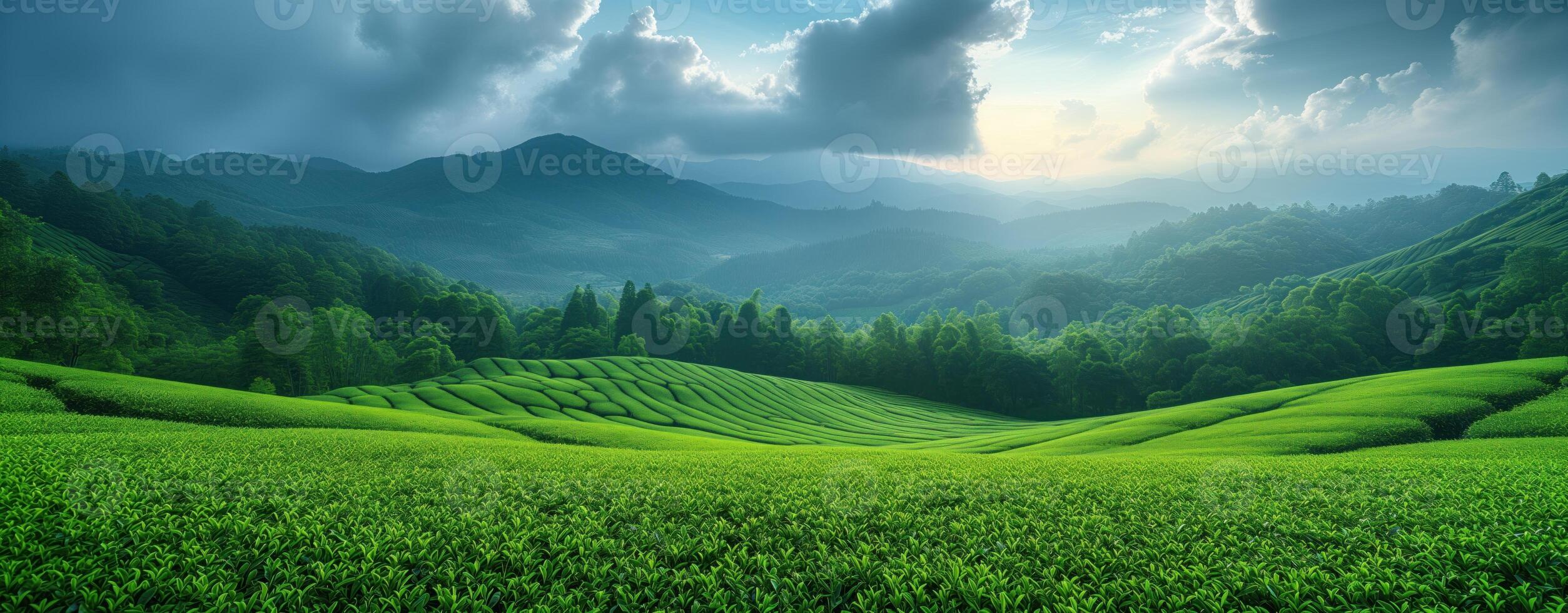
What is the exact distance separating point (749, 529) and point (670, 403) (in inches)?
1571

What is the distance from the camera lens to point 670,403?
4662cm

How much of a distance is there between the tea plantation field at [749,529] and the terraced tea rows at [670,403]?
1808cm

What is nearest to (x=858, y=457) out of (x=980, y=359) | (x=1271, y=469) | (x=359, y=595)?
(x=1271, y=469)

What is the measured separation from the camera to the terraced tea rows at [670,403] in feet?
124

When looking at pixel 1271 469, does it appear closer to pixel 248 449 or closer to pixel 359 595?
pixel 359 595

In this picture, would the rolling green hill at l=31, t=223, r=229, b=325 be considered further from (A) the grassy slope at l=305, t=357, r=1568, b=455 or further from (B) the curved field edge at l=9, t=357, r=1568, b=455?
(B) the curved field edge at l=9, t=357, r=1568, b=455

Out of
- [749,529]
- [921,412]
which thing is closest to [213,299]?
[921,412]

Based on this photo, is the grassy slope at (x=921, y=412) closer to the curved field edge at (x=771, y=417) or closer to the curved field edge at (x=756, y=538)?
the curved field edge at (x=771, y=417)

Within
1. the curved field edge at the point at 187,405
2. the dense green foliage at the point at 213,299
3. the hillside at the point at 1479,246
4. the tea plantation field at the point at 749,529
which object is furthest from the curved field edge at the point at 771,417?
the hillside at the point at 1479,246

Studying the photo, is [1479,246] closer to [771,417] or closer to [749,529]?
[771,417]

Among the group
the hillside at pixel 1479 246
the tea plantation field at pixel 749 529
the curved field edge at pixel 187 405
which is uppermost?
the hillside at pixel 1479 246

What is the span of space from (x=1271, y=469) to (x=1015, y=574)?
9678mm

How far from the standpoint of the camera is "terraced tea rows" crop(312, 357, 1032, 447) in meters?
37.7

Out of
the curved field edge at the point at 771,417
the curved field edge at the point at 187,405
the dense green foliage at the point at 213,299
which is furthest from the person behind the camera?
the dense green foliage at the point at 213,299
